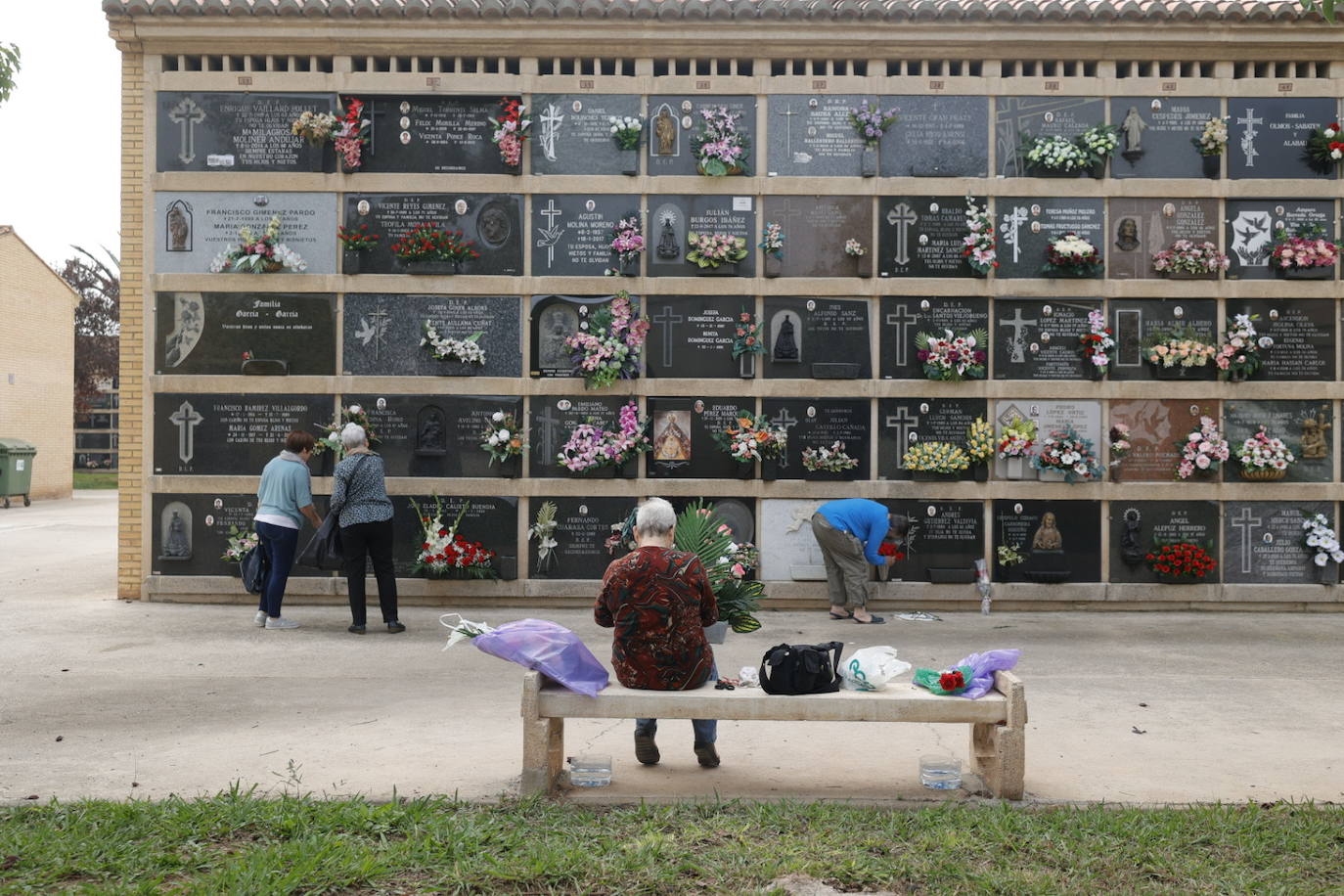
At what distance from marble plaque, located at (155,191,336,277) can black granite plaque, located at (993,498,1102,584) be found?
6.22m

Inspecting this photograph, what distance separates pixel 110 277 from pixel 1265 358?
39774 mm

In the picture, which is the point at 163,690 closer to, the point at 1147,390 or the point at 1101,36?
the point at 1147,390

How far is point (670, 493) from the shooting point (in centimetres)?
956

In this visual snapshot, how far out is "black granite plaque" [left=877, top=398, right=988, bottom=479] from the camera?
9.63m

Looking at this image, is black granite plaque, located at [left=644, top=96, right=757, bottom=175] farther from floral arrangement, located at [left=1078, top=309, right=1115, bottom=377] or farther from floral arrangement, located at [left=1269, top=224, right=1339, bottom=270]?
floral arrangement, located at [left=1269, top=224, right=1339, bottom=270]

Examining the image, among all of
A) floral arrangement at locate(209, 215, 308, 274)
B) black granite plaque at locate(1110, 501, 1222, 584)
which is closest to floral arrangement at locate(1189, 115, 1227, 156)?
black granite plaque at locate(1110, 501, 1222, 584)

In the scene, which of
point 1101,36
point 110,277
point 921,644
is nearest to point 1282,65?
point 1101,36

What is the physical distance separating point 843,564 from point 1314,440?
4287mm

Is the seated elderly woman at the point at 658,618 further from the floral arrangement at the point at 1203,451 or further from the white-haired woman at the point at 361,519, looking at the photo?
the floral arrangement at the point at 1203,451

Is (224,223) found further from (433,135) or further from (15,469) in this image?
(15,469)

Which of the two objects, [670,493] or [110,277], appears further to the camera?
[110,277]

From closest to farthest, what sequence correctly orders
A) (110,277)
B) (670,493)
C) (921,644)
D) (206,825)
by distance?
(206,825), (921,644), (670,493), (110,277)

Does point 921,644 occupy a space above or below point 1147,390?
below

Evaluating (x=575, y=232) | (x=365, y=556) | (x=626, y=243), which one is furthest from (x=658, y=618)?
(x=575, y=232)
